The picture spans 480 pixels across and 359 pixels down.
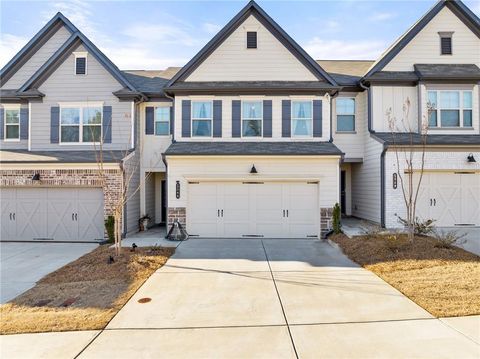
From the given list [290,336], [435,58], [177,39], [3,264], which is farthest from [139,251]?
[435,58]

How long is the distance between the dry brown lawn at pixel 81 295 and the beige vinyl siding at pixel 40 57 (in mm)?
10492

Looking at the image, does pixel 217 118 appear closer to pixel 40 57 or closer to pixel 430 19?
pixel 40 57

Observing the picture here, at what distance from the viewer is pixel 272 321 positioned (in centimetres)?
517

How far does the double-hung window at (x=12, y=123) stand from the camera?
14.1 meters

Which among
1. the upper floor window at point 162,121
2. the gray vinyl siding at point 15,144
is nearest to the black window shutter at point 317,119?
the upper floor window at point 162,121

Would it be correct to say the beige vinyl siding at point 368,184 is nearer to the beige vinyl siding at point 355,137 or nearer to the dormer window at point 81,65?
the beige vinyl siding at point 355,137

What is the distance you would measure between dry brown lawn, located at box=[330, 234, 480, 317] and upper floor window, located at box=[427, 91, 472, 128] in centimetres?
629

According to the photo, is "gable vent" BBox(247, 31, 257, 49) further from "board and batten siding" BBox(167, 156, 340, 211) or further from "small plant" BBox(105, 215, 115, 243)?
"small plant" BBox(105, 215, 115, 243)

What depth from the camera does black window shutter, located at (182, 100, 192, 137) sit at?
13.0 metres

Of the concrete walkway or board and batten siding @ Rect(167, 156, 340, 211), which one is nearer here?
the concrete walkway

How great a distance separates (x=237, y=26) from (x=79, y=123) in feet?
26.5

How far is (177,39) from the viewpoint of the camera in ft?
44.7

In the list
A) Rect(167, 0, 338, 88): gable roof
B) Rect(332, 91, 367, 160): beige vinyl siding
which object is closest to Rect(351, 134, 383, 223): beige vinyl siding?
Rect(332, 91, 367, 160): beige vinyl siding

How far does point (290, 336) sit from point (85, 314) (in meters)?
3.60
